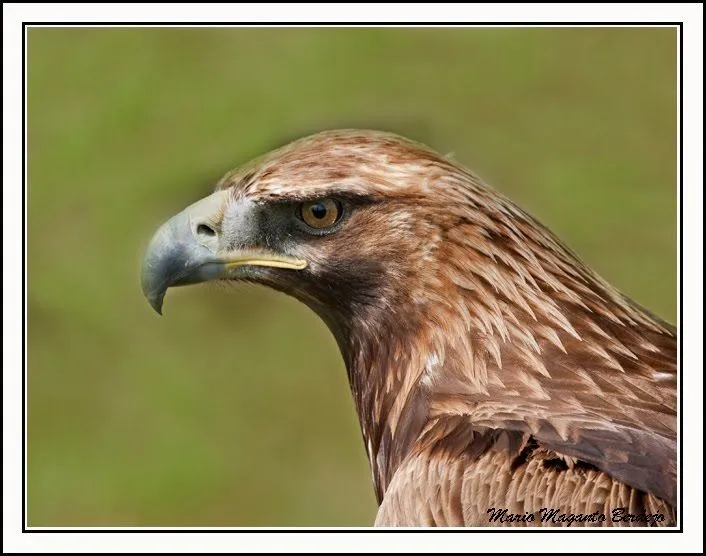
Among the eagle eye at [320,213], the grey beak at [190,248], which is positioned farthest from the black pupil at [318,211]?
the grey beak at [190,248]

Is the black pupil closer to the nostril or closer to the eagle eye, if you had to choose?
the eagle eye

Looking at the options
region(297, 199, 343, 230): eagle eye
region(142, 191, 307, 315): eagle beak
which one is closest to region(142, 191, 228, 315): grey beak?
region(142, 191, 307, 315): eagle beak

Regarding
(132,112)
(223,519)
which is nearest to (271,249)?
(223,519)

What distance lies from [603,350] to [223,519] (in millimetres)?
3726

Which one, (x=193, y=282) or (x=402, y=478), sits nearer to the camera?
(x=402, y=478)

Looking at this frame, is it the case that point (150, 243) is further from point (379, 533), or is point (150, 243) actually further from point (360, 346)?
point (379, 533)

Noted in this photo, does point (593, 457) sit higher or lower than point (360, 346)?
lower

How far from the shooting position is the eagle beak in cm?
268

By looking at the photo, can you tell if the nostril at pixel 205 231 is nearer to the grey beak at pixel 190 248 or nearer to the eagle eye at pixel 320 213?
the grey beak at pixel 190 248

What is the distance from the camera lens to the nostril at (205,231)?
2.70 metres

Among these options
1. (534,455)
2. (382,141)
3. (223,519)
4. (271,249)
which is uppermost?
(382,141)

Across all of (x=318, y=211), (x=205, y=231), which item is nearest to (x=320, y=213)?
(x=318, y=211)

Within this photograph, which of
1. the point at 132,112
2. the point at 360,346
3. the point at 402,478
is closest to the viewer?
the point at 402,478
